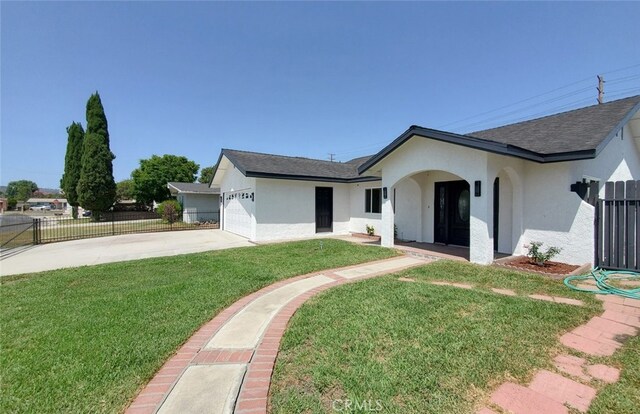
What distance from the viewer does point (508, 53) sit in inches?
478

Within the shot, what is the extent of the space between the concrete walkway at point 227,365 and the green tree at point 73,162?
125ft

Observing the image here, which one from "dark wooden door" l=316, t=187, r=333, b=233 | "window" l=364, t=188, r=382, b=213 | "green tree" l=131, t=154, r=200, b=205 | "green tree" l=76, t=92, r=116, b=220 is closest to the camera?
"window" l=364, t=188, r=382, b=213

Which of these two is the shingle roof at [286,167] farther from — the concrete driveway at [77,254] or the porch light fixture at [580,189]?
the porch light fixture at [580,189]

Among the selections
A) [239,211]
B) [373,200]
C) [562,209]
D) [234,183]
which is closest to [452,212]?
[562,209]

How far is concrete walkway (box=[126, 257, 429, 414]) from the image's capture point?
93.0 inches

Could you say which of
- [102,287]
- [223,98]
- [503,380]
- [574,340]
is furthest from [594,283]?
[223,98]

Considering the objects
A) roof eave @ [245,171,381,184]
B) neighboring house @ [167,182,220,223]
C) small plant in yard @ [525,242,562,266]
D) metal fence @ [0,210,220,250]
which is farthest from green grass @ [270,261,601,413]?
neighboring house @ [167,182,220,223]

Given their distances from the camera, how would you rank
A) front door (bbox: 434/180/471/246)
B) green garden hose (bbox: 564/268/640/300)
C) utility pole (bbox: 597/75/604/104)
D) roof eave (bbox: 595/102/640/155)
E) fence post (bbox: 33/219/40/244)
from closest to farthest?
1. green garden hose (bbox: 564/268/640/300)
2. roof eave (bbox: 595/102/640/155)
3. front door (bbox: 434/180/471/246)
4. fence post (bbox: 33/219/40/244)
5. utility pole (bbox: 597/75/604/104)

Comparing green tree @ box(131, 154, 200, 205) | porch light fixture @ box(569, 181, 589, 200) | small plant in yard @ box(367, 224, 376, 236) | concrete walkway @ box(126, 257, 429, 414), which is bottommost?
concrete walkway @ box(126, 257, 429, 414)

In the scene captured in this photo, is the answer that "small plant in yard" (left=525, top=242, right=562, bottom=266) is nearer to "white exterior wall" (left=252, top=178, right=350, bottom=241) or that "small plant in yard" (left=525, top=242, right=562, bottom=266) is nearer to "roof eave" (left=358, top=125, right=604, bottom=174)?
"roof eave" (left=358, top=125, right=604, bottom=174)

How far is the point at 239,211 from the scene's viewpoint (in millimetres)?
16297

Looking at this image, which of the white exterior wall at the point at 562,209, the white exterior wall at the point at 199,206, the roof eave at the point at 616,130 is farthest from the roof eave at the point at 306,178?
the white exterior wall at the point at 199,206

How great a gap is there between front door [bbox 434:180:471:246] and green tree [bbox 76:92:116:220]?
31.7 meters

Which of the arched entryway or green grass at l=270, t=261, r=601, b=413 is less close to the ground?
the arched entryway
